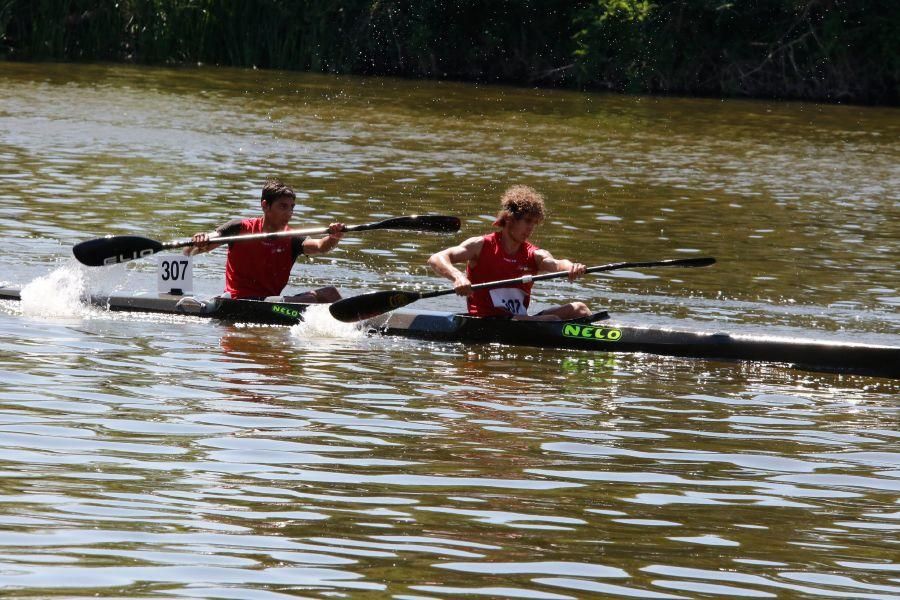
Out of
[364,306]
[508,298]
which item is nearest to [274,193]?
[364,306]

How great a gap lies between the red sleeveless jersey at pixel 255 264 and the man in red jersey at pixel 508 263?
1.57 m

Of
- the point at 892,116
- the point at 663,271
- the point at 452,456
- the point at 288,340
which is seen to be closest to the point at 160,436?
the point at 452,456

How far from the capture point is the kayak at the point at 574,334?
10.6 m

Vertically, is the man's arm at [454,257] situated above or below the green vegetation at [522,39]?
below

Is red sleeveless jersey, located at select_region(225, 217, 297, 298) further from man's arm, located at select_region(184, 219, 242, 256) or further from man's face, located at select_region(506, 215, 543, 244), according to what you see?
man's face, located at select_region(506, 215, 543, 244)

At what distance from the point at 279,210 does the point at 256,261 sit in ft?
2.12

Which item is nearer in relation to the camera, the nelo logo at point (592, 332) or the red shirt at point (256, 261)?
the nelo logo at point (592, 332)

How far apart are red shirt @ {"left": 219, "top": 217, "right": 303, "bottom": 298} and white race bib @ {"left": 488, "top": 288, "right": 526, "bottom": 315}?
179 centimetres

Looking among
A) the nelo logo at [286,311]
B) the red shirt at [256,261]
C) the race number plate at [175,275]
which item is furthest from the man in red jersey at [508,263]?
the race number plate at [175,275]

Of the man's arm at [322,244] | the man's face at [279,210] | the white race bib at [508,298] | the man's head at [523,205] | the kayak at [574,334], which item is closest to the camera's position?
the kayak at [574,334]

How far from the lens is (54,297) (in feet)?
40.4

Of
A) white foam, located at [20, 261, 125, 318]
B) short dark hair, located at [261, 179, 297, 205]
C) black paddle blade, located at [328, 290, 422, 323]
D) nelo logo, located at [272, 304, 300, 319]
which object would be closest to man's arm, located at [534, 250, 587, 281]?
black paddle blade, located at [328, 290, 422, 323]

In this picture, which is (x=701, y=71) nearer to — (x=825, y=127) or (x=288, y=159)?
(x=825, y=127)

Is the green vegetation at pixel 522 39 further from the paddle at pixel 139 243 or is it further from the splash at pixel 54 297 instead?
the splash at pixel 54 297
